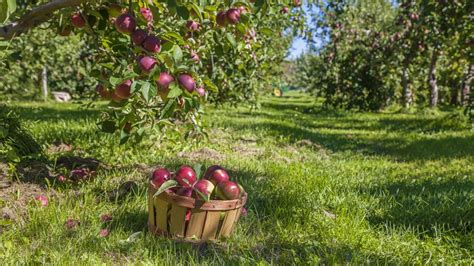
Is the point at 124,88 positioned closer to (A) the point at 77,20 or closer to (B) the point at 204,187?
(B) the point at 204,187

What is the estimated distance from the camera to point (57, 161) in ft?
12.3

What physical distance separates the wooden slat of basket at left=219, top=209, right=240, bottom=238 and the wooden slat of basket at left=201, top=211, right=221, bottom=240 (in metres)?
0.04

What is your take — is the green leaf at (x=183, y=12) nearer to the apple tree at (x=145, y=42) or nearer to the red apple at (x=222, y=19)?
the apple tree at (x=145, y=42)

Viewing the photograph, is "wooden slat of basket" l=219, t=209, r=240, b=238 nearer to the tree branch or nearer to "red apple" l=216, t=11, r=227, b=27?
"red apple" l=216, t=11, r=227, b=27

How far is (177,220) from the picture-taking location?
2.40m

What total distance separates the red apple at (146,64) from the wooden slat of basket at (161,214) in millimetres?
716

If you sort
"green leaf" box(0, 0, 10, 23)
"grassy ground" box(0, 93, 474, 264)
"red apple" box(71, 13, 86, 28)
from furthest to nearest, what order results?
1. "red apple" box(71, 13, 86, 28)
2. "grassy ground" box(0, 93, 474, 264)
3. "green leaf" box(0, 0, 10, 23)

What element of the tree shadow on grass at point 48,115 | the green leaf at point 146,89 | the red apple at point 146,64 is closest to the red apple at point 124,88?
the red apple at point 146,64

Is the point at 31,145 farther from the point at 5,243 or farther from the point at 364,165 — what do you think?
the point at 364,165

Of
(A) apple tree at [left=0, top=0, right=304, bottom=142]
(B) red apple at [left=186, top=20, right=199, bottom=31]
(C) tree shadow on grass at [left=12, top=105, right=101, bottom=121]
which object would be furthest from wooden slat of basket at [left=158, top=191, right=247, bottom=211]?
(C) tree shadow on grass at [left=12, top=105, right=101, bottom=121]

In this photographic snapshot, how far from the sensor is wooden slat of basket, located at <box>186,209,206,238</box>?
2383 millimetres

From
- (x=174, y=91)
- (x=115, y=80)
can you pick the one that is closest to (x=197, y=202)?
(x=174, y=91)

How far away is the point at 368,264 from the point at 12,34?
2621mm

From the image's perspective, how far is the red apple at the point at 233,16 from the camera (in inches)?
99.7
